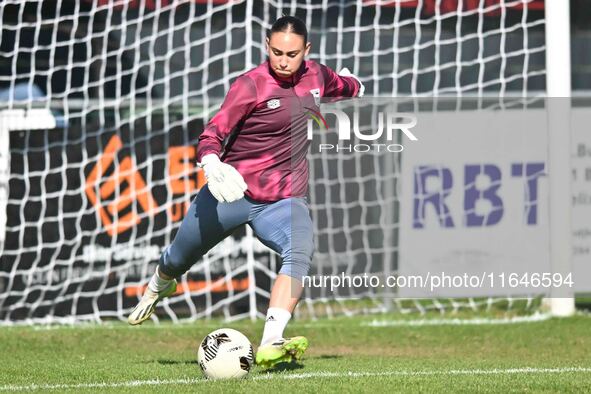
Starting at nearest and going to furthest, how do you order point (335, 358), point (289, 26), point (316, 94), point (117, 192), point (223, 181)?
1. point (223, 181)
2. point (289, 26)
3. point (316, 94)
4. point (335, 358)
5. point (117, 192)

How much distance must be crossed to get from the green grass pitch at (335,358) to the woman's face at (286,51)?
176 centimetres

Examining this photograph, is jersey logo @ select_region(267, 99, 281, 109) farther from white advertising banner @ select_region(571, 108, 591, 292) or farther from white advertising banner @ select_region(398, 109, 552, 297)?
white advertising banner @ select_region(571, 108, 591, 292)

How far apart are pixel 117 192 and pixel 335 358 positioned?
3912 mm

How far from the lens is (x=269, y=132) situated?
7.41 meters

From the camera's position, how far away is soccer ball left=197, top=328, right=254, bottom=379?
669 cm

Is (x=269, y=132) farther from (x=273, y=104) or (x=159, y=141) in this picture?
(x=159, y=141)

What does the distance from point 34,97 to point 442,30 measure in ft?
13.5

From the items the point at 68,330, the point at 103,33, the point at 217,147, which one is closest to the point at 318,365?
the point at 217,147

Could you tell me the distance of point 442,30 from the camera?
12.4 m

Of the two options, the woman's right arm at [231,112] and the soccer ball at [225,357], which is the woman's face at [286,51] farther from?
the soccer ball at [225,357]

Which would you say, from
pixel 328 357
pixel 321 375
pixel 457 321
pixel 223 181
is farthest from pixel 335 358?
pixel 457 321

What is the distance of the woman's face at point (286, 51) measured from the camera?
703 cm

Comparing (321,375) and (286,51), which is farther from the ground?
(286,51)

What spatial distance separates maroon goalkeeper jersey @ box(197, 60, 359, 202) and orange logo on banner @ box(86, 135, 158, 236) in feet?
13.5
